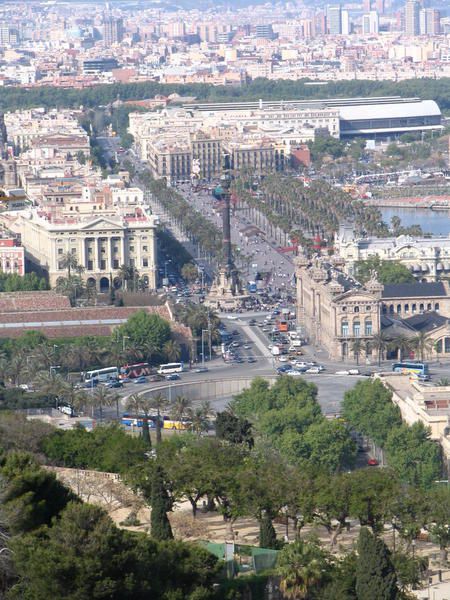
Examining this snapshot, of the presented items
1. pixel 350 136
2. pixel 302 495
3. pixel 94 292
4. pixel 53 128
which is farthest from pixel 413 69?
pixel 302 495

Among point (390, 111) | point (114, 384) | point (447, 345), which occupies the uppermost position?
point (114, 384)

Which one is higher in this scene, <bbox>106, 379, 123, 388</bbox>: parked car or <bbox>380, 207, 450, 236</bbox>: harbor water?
<bbox>106, 379, 123, 388</bbox>: parked car

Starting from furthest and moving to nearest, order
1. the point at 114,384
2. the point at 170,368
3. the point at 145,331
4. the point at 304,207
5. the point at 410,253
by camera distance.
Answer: the point at 304,207 < the point at 410,253 < the point at 145,331 < the point at 170,368 < the point at 114,384

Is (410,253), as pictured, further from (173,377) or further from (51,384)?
(51,384)

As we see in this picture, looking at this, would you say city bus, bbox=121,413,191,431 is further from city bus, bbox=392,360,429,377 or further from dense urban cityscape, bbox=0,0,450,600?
city bus, bbox=392,360,429,377

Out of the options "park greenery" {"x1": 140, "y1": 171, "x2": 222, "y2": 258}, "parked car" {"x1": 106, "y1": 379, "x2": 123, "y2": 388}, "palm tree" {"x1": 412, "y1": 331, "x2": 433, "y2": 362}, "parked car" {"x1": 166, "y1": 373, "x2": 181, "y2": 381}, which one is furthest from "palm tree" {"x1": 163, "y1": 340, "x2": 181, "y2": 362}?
"park greenery" {"x1": 140, "y1": 171, "x2": 222, "y2": 258}

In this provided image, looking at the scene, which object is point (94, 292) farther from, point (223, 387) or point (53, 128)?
point (53, 128)

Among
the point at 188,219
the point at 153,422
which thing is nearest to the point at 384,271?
the point at 188,219
